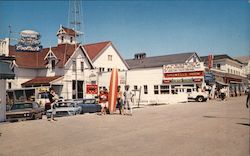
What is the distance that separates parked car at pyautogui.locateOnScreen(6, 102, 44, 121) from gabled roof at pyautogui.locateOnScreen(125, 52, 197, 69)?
35591mm

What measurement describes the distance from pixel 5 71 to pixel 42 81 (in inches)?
990

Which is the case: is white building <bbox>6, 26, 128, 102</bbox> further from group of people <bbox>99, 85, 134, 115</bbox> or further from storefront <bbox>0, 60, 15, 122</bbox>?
storefront <bbox>0, 60, 15, 122</bbox>

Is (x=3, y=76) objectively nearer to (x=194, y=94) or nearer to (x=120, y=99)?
(x=120, y=99)

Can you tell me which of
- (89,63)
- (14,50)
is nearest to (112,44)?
(89,63)

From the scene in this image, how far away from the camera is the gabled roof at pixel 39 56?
43.0 m

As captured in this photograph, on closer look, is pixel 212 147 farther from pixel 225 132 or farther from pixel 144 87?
pixel 144 87

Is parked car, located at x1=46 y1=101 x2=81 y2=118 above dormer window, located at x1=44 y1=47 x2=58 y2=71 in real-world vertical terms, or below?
below

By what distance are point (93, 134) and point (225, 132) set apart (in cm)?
486

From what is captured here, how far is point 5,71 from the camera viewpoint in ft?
53.3

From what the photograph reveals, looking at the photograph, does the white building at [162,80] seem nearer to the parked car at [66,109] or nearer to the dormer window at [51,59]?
the dormer window at [51,59]

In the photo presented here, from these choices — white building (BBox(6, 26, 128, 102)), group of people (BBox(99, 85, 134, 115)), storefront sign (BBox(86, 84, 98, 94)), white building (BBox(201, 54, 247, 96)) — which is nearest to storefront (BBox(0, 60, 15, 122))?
group of people (BBox(99, 85, 134, 115))

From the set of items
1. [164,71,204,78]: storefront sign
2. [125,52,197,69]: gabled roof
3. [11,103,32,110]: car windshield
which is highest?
[125,52,197,69]: gabled roof

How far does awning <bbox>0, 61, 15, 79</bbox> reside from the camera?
15916 millimetres

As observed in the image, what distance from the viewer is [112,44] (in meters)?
53.4
